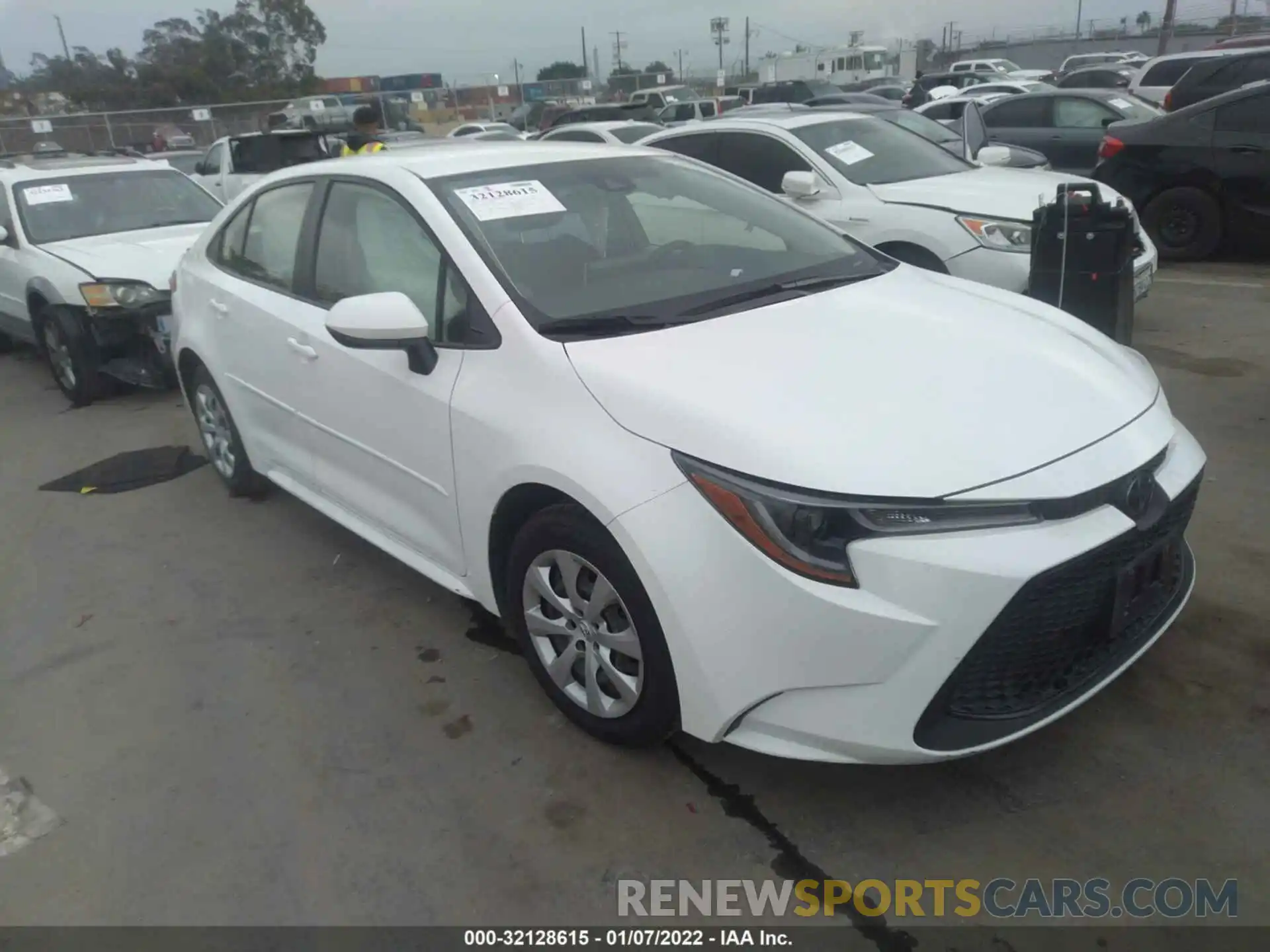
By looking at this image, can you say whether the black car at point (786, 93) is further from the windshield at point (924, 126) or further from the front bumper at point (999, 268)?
the front bumper at point (999, 268)

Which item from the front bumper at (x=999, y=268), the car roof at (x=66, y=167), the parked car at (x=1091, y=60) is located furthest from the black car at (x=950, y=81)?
the car roof at (x=66, y=167)

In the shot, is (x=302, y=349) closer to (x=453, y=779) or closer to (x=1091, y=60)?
(x=453, y=779)

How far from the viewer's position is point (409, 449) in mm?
3182

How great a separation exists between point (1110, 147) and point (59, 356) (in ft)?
29.0

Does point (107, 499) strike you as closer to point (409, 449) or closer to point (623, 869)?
point (409, 449)

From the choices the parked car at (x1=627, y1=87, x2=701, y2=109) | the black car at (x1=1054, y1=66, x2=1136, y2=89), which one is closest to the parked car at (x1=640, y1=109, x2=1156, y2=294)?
the black car at (x1=1054, y1=66, x2=1136, y2=89)

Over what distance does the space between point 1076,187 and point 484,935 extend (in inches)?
184

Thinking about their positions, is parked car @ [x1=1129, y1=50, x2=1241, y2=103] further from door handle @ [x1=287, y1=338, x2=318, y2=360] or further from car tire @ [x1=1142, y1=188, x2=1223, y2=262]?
door handle @ [x1=287, y1=338, x2=318, y2=360]

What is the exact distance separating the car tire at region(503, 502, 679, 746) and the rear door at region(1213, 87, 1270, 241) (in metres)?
8.00

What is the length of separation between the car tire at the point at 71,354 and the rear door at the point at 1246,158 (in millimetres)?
8983

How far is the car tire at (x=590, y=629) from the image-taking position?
8.19ft

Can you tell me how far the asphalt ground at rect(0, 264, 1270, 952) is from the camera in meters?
2.45

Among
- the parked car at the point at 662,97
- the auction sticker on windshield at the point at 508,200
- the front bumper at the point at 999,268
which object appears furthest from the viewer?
the parked car at the point at 662,97

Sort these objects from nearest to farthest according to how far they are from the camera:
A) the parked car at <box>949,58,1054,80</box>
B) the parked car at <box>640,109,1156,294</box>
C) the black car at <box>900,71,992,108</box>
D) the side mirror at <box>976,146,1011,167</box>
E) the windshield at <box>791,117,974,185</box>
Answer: the parked car at <box>640,109,1156,294</box>
the windshield at <box>791,117,974,185</box>
the side mirror at <box>976,146,1011,167</box>
the black car at <box>900,71,992,108</box>
the parked car at <box>949,58,1054,80</box>
